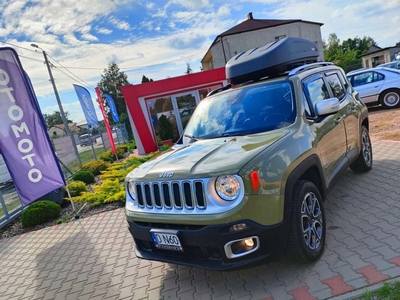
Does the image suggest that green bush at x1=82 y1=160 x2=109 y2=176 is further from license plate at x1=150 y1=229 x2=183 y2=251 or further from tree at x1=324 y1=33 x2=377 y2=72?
tree at x1=324 y1=33 x2=377 y2=72

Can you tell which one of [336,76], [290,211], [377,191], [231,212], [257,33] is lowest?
[377,191]

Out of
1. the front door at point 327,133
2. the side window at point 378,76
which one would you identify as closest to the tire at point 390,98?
the side window at point 378,76

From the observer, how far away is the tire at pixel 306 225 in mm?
2727

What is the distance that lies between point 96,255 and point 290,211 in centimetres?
307

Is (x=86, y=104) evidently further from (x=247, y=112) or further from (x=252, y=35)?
(x=252, y=35)

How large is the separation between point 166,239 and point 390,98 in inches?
476

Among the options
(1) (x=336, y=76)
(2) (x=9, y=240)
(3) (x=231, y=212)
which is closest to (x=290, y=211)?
(3) (x=231, y=212)

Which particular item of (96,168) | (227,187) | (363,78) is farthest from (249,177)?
(363,78)

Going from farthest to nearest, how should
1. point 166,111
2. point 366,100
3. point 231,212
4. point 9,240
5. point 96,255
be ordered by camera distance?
1. point 166,111
2. point 366,100
3. point 9,240
4. point 96,255
5. point 231,212

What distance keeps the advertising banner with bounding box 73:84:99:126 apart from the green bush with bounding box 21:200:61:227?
24.4ft

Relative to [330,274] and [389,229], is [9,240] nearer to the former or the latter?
[330,274]

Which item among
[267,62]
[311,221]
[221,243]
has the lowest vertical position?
[311,221]

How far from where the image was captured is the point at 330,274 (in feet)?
9.20

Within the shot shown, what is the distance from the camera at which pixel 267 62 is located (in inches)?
158
